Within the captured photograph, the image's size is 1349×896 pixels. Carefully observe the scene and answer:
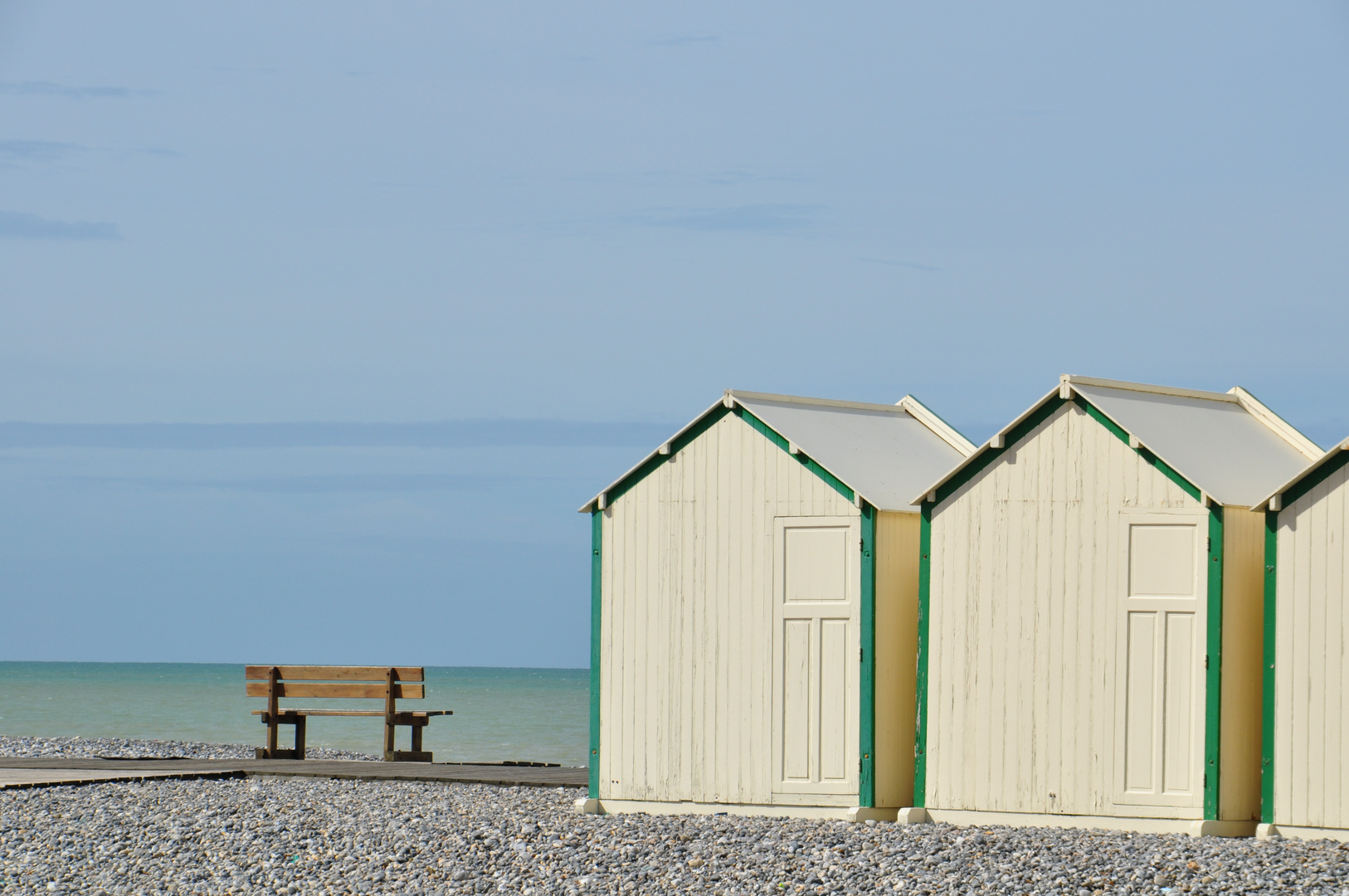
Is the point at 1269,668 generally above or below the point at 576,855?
above

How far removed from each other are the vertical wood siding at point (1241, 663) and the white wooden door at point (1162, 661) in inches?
6.3

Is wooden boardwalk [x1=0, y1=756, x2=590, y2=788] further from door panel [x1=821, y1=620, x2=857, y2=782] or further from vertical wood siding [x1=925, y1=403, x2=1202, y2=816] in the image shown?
vertical wood siding [x1=925, y1=403, x2=1202, y2=816]

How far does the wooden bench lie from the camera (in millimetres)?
19984

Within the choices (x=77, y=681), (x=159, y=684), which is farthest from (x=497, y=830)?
(x=77, y=681)

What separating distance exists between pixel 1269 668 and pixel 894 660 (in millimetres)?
2841

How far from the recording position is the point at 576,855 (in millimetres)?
11344

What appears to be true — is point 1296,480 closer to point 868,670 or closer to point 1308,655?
point 1308,655

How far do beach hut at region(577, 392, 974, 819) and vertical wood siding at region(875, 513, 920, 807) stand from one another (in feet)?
0.04

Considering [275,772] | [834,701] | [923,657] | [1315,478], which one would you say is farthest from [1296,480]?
[275,772]

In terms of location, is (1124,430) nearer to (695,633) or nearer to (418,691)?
(695,633)

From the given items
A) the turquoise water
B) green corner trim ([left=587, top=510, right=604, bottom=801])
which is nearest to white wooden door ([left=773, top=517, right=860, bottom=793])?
green corner trim ([left=587, top=510, right=604, bottom=801])

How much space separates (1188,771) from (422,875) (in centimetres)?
530

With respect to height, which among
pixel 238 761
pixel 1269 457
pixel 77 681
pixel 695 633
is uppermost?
pixel 1269 457

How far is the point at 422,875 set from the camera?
11117 millimetres
